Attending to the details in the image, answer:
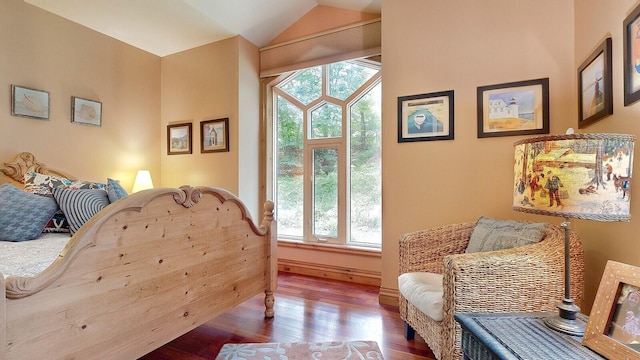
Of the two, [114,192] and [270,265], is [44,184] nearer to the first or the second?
[114,192]

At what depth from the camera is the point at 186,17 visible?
3072mm

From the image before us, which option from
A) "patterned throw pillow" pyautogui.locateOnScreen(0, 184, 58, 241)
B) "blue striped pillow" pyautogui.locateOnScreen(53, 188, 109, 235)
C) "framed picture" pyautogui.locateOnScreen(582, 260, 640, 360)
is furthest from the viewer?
"blue striped pillow" pyautogui.locateOnScreen(53, 188, 109, 235)

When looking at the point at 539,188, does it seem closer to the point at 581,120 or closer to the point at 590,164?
the point at 590,164

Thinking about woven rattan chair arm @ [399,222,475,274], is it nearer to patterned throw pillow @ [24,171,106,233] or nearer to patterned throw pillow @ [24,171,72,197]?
patterned throw pillow @ [24,171,106,233]

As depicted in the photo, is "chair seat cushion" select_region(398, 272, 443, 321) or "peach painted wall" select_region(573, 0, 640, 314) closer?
"peach painted wall" select_region(573, 0, 640, 314)

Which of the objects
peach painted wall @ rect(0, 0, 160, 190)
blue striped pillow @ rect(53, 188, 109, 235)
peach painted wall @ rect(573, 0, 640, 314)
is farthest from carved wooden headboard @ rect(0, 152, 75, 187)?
peach painted wall @ rect(573, 0, 640, 314)

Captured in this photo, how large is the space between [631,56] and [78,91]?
14.3ft

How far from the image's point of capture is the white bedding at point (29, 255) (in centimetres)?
129

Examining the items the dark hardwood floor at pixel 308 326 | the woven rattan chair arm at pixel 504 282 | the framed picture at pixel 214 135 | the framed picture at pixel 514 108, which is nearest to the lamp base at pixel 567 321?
the woven rattan chair arm at pixel 504 282

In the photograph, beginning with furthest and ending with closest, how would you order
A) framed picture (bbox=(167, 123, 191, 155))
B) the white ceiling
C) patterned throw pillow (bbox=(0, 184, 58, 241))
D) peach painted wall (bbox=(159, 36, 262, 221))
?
framed picture (bbox=(167, 123, 191, 155))
peach painted wall (bbox=(159, 36, 262, 221))
the white ceiling
patterned throw pillow (bbox=(0, 184, 58, 241))

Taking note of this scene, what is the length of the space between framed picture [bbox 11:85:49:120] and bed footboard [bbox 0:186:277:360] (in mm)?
2346

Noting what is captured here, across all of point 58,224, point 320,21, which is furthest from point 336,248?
point 320,21

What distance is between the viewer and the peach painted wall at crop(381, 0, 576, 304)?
2.06m

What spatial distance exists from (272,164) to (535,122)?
8.81 ft
